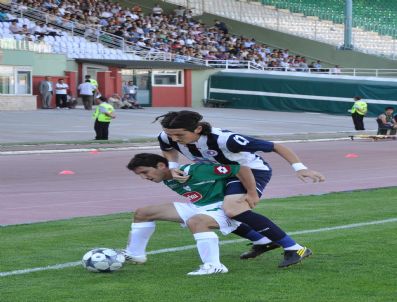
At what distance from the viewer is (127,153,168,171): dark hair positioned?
8680mm

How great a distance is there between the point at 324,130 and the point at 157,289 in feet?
114

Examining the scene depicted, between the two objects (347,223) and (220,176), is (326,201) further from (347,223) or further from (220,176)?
(220,176)

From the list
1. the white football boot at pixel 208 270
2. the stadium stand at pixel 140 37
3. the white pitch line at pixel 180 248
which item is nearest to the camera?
the white football boot at pixel 208 270

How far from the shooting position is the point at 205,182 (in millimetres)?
8719

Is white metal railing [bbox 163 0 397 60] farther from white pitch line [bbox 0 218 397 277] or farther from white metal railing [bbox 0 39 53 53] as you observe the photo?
white pitch line [bbox 0 218 397 277]

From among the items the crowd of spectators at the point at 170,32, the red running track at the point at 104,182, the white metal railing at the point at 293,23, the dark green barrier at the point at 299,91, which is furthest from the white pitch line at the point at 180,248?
the white metal railing at the point at 293,23

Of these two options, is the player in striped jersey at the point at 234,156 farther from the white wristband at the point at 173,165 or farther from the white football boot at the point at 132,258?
the white football boot at the point at 132,258

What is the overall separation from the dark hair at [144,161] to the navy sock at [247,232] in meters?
1.06

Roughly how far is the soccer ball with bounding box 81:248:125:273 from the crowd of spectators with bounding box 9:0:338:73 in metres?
45.4

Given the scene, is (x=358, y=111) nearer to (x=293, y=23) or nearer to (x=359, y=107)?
(x=359, y=107)

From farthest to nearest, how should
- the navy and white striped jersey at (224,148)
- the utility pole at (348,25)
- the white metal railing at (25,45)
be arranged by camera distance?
the utility pole at (348,25) < the white metal railing at (25,45) < the navy and white striped jersey at (224,148)

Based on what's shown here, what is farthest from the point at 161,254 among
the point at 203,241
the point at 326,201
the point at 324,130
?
the point at 324,130

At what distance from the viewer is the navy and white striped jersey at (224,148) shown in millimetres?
8391

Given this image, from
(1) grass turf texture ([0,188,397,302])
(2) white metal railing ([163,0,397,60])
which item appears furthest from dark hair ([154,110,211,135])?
(2) white metal railing ([163,0,397,60])
